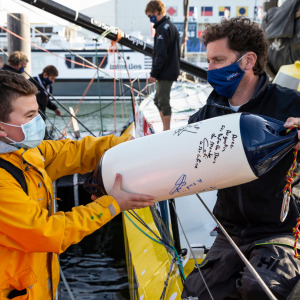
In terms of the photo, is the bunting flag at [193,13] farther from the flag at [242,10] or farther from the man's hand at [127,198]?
the man's hand at [127,198]

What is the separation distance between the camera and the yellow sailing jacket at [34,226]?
200 centimetres

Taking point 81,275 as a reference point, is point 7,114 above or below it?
above

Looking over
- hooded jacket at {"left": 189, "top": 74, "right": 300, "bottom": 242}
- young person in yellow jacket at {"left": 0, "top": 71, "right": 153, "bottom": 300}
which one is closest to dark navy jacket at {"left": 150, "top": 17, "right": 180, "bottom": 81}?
hooded jacket at {"left": 189, "top": 74, "right": 300, "bottom": 242}

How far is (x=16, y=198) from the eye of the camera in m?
2.01

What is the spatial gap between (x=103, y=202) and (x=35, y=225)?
33 centimetres

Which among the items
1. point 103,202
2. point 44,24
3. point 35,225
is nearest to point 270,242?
point 103,202

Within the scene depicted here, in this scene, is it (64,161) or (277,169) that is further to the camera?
(64,161)

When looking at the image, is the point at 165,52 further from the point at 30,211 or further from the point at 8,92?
the point at 30,211

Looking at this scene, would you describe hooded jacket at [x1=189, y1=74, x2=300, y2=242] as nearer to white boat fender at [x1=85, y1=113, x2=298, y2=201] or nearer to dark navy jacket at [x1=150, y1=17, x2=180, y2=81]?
white boat fender at [x1=85, y1=113, x2=298, y2=201]

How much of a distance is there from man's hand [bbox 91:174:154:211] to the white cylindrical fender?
2cm

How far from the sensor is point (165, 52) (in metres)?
6.20

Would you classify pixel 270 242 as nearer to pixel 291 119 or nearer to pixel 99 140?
pixel 291 119

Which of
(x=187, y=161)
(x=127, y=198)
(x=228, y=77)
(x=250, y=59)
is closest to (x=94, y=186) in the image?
(x=127, y=198)

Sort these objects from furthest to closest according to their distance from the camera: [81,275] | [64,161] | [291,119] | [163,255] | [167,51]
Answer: [167,51], [81,275], [163,255], [64,161], [291,119]
